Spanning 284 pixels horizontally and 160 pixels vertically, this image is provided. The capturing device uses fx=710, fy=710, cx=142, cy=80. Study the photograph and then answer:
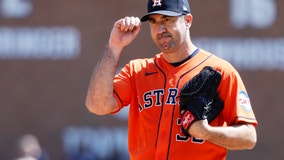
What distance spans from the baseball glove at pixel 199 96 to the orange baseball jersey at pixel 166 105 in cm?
10

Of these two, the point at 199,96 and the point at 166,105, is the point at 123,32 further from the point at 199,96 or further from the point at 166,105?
the point at 199,96

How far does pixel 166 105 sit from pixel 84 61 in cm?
414

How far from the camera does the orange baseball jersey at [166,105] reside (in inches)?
136

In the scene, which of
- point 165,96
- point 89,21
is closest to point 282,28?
point 89,21

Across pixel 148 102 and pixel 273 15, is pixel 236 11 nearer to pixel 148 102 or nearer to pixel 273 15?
pixel 273 15

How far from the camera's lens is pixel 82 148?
743 cm

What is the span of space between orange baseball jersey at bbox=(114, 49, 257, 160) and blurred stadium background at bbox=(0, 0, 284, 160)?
12.3 ft

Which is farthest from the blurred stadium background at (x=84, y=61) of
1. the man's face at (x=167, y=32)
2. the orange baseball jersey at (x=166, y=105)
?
the man's face at (x=167, y=32)

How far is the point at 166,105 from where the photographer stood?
3.55m

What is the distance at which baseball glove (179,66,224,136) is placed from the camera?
3314 millimetres

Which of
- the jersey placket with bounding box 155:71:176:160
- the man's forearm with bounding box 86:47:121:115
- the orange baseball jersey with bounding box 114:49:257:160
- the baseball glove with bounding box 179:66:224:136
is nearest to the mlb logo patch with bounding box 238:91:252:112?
the orange baseball jersey with bounding box 114:49:257:160

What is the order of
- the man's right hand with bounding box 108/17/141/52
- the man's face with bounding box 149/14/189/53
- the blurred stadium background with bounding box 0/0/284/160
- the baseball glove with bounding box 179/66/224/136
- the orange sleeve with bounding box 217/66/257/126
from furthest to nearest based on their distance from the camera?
the blurred stadium background with bounding box 0/0/284/160 → the man's right hand with bounding box 108/17/141/52 → the man's face with bounding box 149/14/189/53 → the orange sleeve with bounding box 217/66/257/126 → the baseball glove with bounding box 179/66/224/136

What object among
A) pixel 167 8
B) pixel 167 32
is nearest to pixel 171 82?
pixel 167 32

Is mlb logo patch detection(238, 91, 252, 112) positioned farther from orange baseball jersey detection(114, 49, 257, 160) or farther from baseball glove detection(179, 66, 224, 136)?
baseball glove detection(179, 66, 224, 136)
